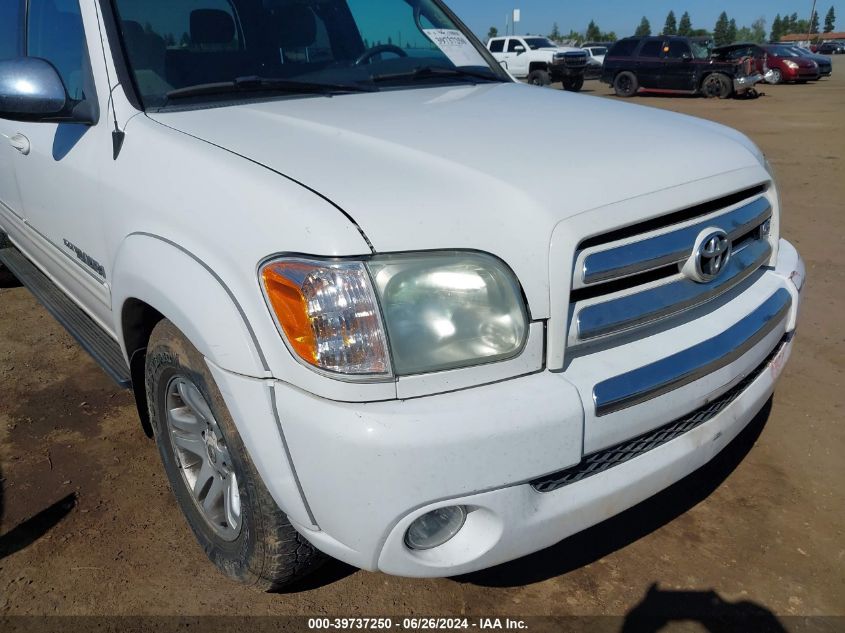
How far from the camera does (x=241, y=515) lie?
1.96m

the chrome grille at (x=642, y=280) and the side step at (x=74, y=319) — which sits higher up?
the chrome grille at (x=642, y=280)

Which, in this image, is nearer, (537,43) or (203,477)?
(203,477)

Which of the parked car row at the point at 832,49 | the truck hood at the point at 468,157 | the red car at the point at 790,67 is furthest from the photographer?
the parked car row at the point at 832,49

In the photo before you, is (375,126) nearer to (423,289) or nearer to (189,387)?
(423,289)

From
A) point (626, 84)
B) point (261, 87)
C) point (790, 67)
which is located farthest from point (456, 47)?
point (790, 67)

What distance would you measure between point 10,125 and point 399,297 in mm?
2564

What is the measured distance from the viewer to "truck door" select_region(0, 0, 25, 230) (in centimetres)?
321

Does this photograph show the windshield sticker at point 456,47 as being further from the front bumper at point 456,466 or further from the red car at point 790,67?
the red car at point 790,67

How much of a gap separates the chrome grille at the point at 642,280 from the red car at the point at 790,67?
28360 millimetres

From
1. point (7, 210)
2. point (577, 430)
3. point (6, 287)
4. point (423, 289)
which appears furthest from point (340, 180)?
point (6, 287)

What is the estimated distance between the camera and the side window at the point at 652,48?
69.3 feet

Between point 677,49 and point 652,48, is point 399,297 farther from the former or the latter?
point 652,48

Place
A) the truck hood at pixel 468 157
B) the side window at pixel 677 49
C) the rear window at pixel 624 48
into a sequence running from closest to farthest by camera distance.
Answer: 1. the truck hood at pixel 468 157
2. the side window at pixel 677 49
3. the rear window at pixel 624 48

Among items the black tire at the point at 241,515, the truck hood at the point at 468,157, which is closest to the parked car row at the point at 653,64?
the truck hood at the point at 468,157
